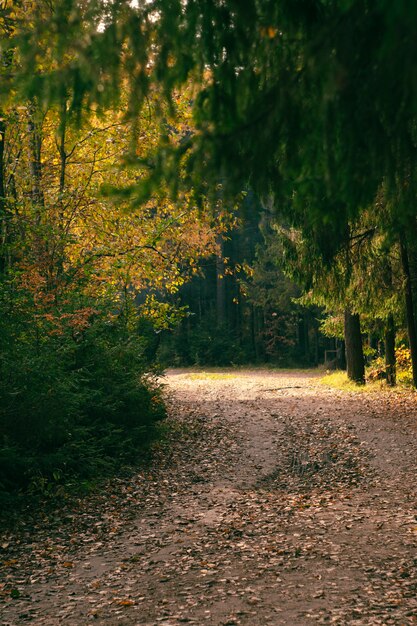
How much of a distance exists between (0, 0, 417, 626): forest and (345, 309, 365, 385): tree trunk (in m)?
0.07

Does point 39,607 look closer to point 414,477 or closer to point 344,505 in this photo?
point 344,505

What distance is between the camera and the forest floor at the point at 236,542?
4855mm

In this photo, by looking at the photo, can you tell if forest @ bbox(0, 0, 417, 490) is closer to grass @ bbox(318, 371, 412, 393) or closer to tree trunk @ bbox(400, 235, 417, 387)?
tree trunk @ bbox(400, 235, 417, 387)

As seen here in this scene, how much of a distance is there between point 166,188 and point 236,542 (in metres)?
3.86

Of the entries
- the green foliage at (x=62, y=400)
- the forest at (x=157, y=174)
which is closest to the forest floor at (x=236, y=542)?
the green foliage at (x=62, y=400)

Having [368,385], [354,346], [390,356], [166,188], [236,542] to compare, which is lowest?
[236,542]

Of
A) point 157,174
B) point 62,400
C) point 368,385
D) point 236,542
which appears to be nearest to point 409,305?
point 368,385

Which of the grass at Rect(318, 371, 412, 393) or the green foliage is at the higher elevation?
the green foliage

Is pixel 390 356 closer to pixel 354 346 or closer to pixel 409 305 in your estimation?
pixel 354 346

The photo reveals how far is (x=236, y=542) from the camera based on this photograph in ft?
21.4

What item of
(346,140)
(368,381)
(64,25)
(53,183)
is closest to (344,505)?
(346,140)

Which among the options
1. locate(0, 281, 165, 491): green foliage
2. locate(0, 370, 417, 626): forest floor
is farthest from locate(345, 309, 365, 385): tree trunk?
locate(0, 281, 165, 491): green foliage

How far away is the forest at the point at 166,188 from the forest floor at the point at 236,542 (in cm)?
16

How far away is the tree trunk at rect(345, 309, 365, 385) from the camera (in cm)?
2105
